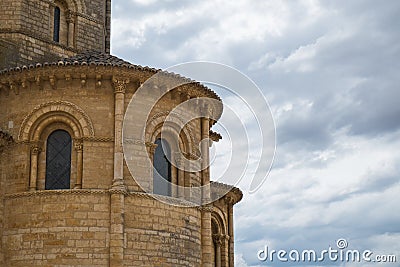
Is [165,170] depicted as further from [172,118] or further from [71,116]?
[71,116]

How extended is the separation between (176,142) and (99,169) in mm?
2697

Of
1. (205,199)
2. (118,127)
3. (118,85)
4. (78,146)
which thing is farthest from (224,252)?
(118,85)

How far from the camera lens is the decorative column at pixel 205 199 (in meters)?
19.0

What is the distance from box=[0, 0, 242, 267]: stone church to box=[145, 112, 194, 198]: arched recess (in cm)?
3

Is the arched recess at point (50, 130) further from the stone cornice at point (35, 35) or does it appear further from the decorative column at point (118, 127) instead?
the stone cornice at point (35, 35)

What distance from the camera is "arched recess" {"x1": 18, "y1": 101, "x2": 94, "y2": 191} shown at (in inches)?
687

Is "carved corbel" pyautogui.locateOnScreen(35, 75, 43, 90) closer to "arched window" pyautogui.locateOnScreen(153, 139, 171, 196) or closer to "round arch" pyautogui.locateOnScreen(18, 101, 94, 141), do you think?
"round arch" pyautogui.locateOnScreen(18, 101, 94, 141)

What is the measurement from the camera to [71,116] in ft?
58.1

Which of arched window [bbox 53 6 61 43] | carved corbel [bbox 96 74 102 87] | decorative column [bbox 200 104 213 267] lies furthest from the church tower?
decorative column [bbox 200 104 213 267]

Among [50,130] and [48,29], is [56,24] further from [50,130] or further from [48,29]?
[50,130]

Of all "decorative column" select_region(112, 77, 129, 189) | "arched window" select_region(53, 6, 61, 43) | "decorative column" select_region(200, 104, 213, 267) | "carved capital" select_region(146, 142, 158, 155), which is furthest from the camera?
"arched window" select_region(53, 6, 61, 43)

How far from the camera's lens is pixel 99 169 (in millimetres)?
17344

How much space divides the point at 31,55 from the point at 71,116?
15.8 ft

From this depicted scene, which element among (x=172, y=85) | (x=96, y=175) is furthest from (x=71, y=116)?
(x=172, y=85)
